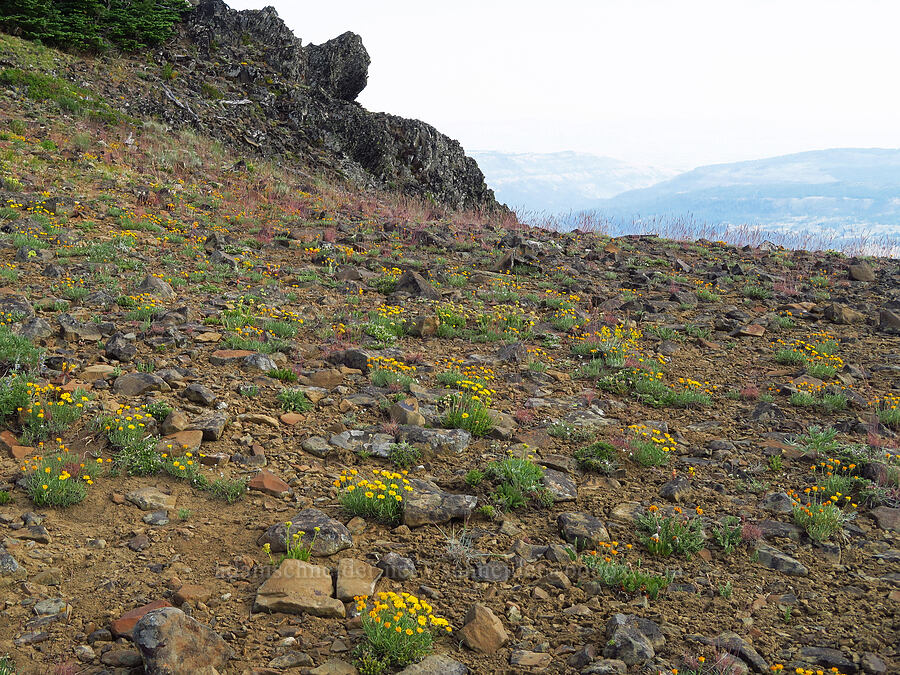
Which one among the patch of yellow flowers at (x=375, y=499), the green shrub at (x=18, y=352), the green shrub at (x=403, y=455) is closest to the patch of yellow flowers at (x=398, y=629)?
the patch of yellow flowers at (x=375, y=499)

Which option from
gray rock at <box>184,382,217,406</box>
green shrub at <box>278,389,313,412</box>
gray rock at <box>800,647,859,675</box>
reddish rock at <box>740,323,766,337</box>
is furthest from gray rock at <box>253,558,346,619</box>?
reddish rock at <box>740,323,766,337</box>

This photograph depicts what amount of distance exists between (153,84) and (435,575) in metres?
26.0

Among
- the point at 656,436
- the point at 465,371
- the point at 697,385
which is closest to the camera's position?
the point at 656,436

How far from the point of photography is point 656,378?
8.34 metres

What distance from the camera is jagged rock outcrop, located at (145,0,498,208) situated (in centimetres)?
2511

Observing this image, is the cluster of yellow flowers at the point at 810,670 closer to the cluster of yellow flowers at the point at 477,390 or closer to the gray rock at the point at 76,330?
the cluster of yellow flowers at the point at 477,390

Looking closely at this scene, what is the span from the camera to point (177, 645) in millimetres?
3104

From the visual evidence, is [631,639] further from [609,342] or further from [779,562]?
[609,342]

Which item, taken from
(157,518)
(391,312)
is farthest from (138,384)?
(391,312)

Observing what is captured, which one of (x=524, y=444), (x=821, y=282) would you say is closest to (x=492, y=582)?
(x=524, y=444)

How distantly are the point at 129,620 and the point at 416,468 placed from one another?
9.10 ft

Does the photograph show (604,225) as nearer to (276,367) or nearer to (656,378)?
(656,378)

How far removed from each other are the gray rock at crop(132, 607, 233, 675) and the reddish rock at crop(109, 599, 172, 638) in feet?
0.47

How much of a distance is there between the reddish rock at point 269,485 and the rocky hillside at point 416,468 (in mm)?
27
